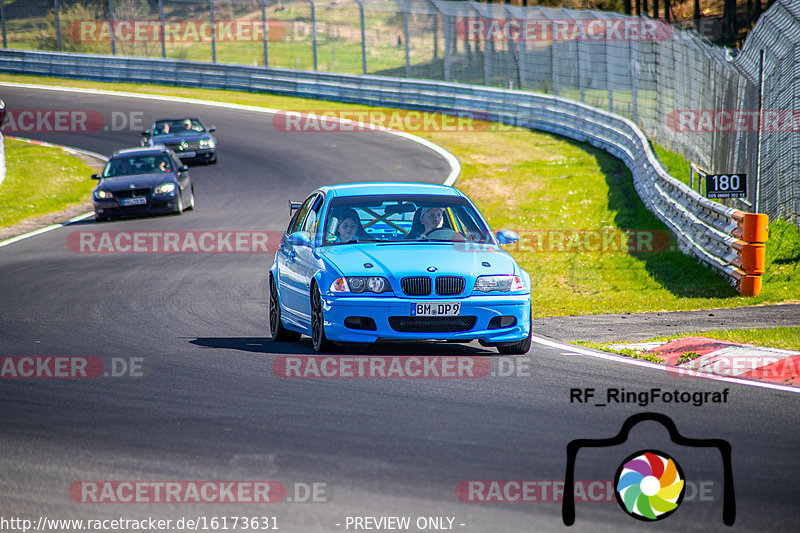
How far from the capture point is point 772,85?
17469 mm

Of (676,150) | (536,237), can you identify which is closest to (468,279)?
(536,237)

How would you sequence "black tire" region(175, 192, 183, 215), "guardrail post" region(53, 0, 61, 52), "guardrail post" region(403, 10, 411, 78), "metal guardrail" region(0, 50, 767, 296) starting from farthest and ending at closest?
1. "guardrail post" region(53, 0, 61, 52)
2. "guardrail post" region(403, 10, 411, 78)
3. "black tire" region(175, 192, 183, 215)
4. "metal guardrail" region(0, 50, 767, 296)

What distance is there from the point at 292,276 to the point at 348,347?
1.23 m

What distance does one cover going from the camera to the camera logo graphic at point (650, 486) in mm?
5293

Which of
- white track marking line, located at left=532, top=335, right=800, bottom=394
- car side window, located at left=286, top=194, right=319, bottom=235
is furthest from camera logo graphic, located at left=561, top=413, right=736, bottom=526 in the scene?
car side window, located at left=286, top=194, right=319, bottom=235

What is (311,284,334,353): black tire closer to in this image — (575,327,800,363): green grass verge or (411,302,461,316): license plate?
(411,302,461,316): license plate

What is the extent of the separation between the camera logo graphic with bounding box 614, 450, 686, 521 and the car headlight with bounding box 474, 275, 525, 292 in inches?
152

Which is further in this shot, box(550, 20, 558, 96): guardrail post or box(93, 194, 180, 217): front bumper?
box(550, 20, 558, 96): guardrail post

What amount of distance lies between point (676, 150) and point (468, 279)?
18559 mm

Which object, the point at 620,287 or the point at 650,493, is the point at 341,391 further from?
the point at 620,287

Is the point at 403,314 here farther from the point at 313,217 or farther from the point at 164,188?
the point at 164,188

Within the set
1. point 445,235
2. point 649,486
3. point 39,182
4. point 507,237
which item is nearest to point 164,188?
point 39,182

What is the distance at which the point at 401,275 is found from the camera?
953cm

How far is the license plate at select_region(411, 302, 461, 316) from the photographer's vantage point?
9469 millimetres
